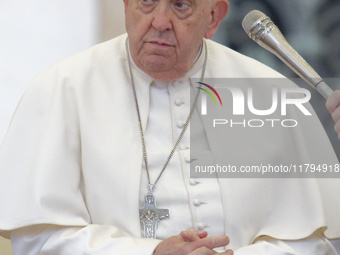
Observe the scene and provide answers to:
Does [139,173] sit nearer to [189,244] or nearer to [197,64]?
[189,244]

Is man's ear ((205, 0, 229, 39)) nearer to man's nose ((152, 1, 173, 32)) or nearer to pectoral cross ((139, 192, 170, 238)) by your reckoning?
man's nose ((152, 1, 173, 32))

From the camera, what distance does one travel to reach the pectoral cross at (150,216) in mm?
3482

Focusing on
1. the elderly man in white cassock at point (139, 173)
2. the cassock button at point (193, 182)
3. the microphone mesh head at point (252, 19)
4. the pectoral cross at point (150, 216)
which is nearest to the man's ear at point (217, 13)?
the elderly man in white cassock at point (139, 173)

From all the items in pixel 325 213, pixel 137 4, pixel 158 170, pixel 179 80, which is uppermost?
pixel 137 4

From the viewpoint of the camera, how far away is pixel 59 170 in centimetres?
350

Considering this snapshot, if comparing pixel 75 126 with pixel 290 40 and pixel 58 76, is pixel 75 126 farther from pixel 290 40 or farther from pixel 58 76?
pixel 290 40

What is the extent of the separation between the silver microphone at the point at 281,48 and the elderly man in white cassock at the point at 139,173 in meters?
0.41

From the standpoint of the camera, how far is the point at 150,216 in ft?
11.4

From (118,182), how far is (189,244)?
16.4 inches

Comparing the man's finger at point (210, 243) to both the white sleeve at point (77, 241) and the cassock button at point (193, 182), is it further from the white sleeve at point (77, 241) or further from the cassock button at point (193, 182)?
the cassock button at point (193, 182)

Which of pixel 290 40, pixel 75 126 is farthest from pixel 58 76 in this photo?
pixel 290 40

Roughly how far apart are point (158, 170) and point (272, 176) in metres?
0.51

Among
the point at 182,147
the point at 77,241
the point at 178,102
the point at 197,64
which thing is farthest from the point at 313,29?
the point at 77,241

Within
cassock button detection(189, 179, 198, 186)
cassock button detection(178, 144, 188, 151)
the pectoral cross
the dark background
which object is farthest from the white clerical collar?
the dark background
